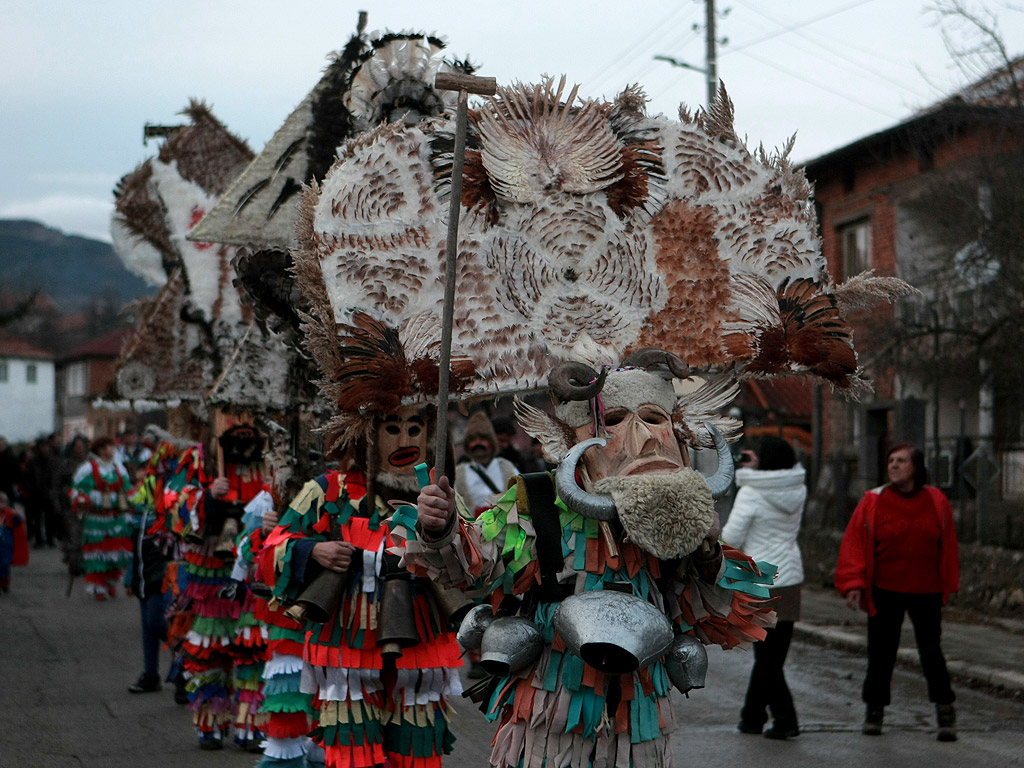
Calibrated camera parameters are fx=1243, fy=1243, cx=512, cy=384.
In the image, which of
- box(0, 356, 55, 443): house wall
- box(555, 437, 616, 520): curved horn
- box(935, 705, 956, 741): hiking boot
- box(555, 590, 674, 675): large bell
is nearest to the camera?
box(555, 590, 674, 675): large bell

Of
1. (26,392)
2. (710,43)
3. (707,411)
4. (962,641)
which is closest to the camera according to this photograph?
(707,411)

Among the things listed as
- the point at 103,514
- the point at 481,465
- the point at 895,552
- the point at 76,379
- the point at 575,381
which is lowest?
the point at 103,514

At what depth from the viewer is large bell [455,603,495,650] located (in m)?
3.78

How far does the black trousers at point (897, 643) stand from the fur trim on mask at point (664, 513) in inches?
173

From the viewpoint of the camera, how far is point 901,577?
7445 mm

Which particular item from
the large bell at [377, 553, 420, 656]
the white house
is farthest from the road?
the white house

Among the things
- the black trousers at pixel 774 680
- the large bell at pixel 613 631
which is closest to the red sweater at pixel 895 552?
the black trousers at pixel 774 680

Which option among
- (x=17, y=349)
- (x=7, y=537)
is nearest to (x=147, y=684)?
(x=7, y=537)

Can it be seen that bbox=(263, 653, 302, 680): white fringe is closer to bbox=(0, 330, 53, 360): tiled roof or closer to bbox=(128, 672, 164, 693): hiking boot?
bbox=(128, 672, 164, 693): hiking boot

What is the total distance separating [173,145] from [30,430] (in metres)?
92.6

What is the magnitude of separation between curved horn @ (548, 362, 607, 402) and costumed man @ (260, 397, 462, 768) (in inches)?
46.0

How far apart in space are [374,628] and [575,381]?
1.66 metres

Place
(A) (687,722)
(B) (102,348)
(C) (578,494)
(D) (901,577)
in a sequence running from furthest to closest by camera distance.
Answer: (B) (102,348) → (A) (687,722) → (D) (901,577) → (C) (578,494)

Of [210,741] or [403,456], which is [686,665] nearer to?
[403,456]
